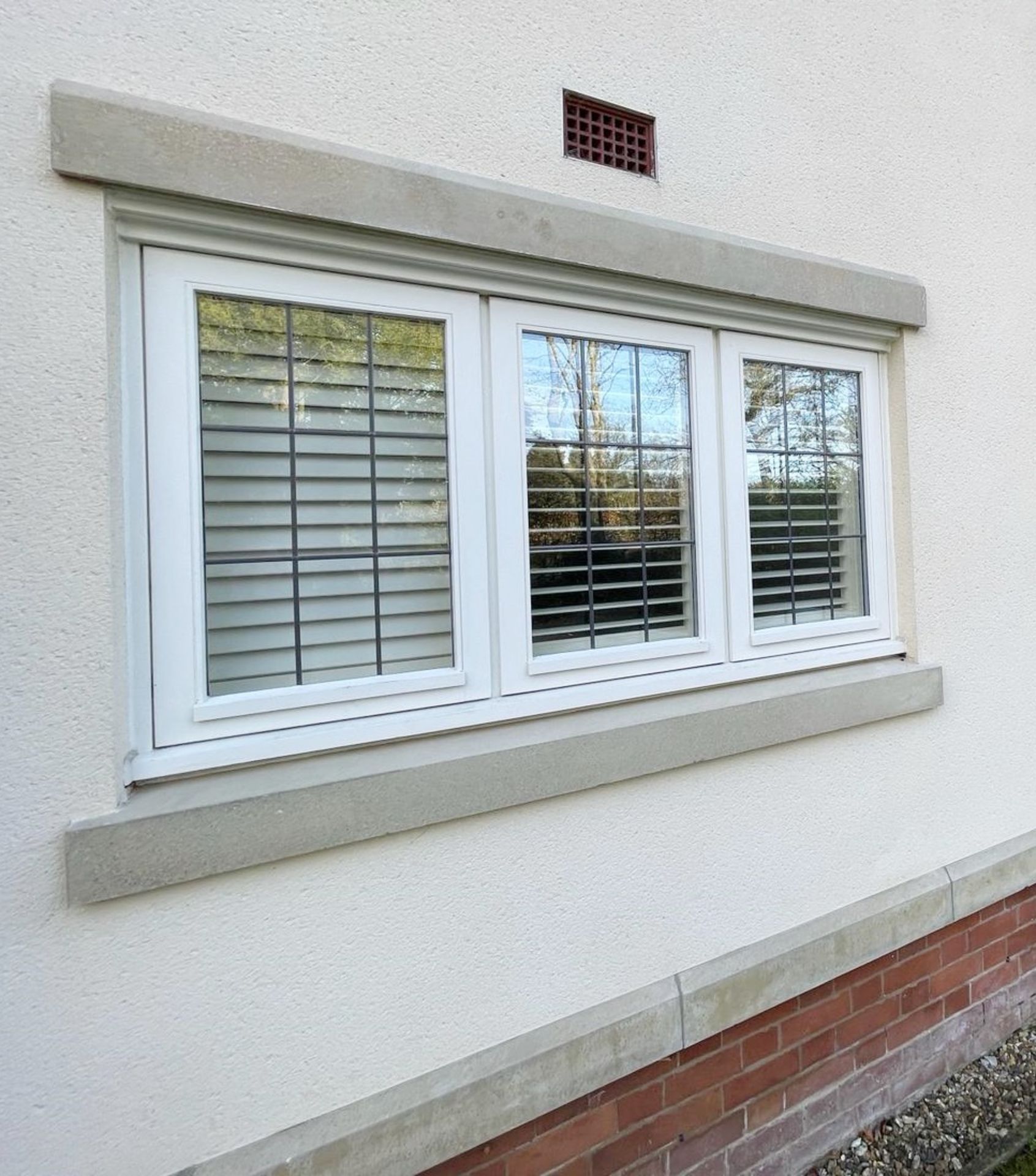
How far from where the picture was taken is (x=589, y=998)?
82.3 inches

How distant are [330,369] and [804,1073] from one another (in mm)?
2861

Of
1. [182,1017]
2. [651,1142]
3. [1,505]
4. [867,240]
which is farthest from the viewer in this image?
[867,240]

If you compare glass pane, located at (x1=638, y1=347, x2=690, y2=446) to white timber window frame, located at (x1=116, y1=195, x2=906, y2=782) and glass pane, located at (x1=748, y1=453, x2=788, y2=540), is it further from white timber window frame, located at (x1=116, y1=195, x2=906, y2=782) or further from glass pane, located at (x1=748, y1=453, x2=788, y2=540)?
glass pane, located at (x1=748, y1=453, x2=788, y2=540)

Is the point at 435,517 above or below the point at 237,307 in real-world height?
below

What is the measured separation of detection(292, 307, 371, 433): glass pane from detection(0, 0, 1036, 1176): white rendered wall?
0.44 meters

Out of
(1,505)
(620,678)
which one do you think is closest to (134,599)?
(1,505)

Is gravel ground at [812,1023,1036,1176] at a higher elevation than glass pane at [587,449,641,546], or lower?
lower

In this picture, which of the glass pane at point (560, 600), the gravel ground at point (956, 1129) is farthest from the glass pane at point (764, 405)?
the gravel ground at point (956, 1129)

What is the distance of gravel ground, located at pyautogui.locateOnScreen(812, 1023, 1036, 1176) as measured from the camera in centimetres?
258

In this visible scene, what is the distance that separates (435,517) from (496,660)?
1.47 feet

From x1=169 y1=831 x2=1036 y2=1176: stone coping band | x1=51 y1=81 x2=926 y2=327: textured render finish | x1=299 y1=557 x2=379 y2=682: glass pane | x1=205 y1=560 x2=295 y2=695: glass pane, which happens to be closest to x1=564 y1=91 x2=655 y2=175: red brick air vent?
x1=51 y1=81 x2=926 y2=327: textured render finish

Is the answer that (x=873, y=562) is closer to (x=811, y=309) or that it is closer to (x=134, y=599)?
(x=811, y=309)

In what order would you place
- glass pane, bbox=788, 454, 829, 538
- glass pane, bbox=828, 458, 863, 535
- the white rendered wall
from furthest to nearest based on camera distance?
glass pane, bbox=828, 458, 863, 535
glass pane, bbox=788, 454, 829, 538
the white rendered wall

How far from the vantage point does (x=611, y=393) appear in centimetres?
230
